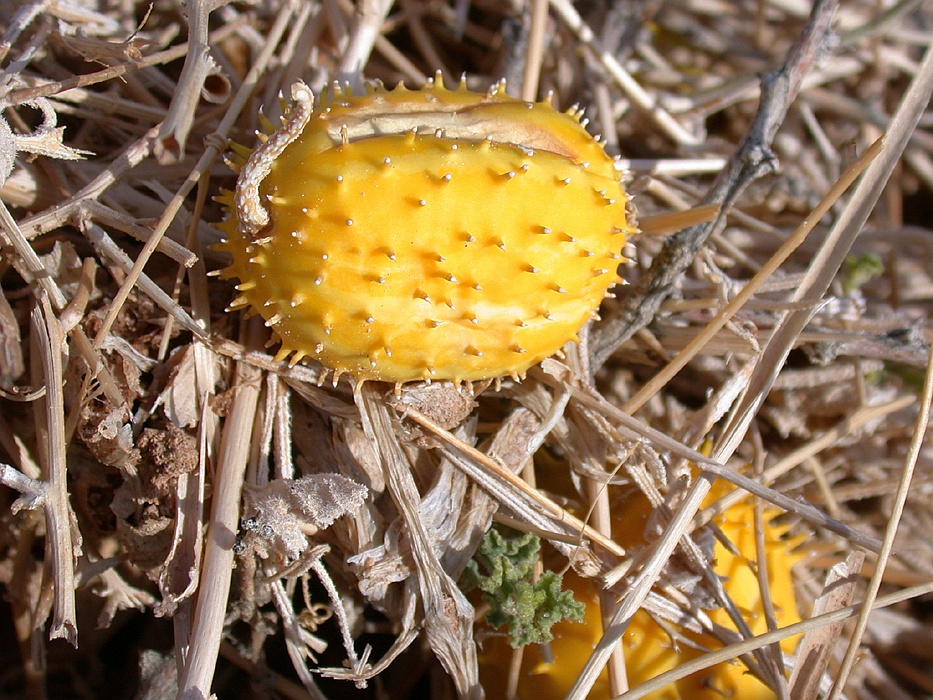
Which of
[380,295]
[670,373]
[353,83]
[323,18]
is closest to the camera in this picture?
[380,295]

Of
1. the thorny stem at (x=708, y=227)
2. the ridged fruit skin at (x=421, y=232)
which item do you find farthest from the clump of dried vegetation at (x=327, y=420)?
the ridged fruit skin at (x=421, y=232)

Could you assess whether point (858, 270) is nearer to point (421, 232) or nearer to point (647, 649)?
point (647, 649)

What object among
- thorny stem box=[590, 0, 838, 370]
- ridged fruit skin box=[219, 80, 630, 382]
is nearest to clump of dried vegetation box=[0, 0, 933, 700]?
thorny stem box=[590, 0, 838, 370]

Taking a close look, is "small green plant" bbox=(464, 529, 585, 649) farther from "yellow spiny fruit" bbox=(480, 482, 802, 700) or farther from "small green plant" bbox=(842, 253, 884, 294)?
"small green plant" bbox=(842, 253, 884, 294)

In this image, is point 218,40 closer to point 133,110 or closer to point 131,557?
point 133,110

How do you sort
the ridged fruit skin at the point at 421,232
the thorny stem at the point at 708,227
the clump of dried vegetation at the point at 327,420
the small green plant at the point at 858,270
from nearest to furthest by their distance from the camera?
the ridged fruit skin at the point at 421,232 → the clump of dried vegetation at the point at 327,420 → the thorny stem at the point at 708,227 → the small green plant at the point at 858,270

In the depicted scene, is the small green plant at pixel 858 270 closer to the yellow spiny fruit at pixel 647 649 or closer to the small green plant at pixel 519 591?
the yellow spiny fruit at pixel 647 649

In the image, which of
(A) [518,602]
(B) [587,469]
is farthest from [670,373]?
(A) [518,602]
